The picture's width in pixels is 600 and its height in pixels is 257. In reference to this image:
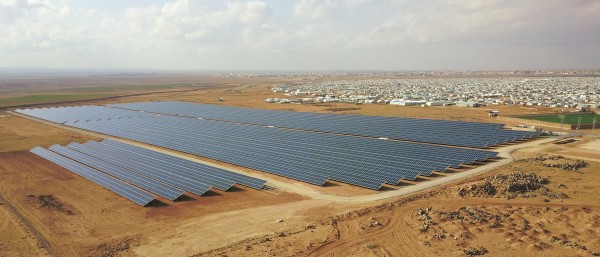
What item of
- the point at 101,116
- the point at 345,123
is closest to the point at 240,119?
the point at 345,123

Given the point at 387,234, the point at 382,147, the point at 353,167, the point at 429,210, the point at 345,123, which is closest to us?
the point at 387,234

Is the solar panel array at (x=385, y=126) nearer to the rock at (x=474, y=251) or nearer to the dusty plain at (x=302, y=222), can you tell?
A: the dusty plain at (x=302, y=222)

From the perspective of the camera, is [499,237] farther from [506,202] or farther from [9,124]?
[9,124]

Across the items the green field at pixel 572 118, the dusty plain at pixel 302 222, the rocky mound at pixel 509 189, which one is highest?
the green field at pixel 572 118

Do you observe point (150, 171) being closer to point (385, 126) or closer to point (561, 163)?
point (385, 126)

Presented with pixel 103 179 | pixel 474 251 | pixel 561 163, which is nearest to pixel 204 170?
pixel 103 179

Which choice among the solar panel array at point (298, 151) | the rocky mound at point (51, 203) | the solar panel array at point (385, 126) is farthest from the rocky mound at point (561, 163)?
the rocky mound at point (51, 203)
